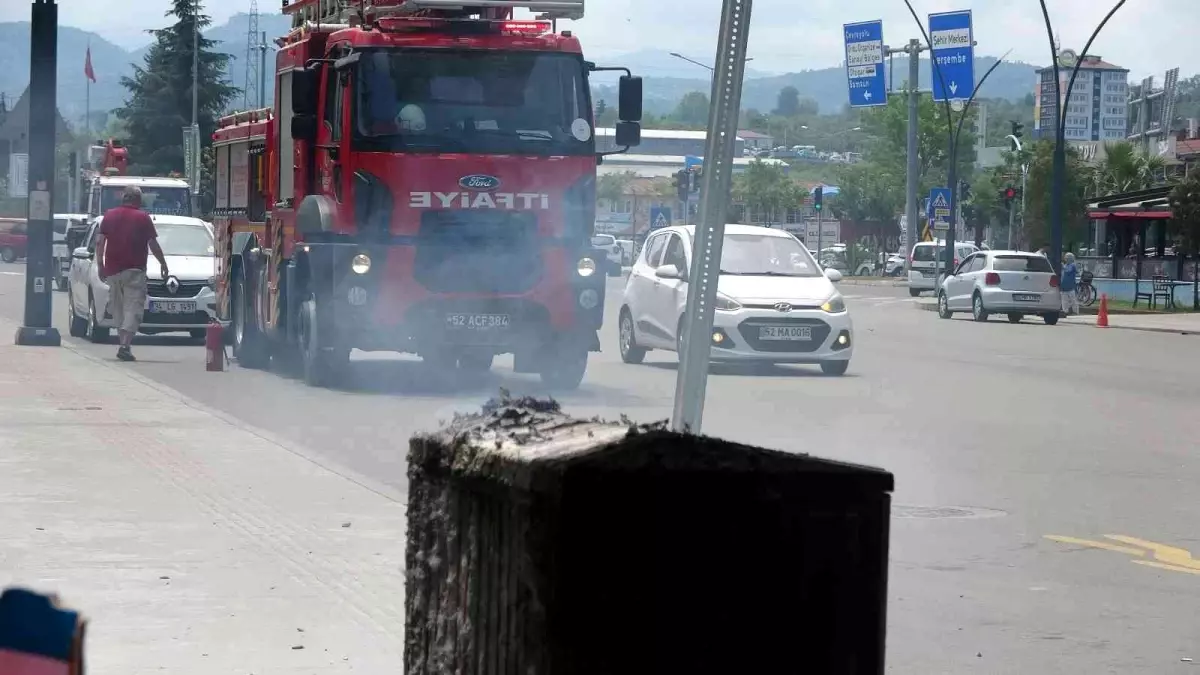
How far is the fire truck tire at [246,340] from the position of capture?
2056cm

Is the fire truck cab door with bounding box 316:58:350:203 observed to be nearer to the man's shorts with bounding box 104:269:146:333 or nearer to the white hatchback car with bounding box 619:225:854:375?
the man's shorts with bounding box 104:269:146:333

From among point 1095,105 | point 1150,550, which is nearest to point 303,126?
point 1150,550

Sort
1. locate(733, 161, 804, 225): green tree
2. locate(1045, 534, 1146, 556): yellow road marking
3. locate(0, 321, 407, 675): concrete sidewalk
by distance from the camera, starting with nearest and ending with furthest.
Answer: locate(0, 321, 407, 675): concrete sidewalk, locate(1045, 534, 1146, 556): yellow road marking, locate(733, 161, 804, 225): green tree

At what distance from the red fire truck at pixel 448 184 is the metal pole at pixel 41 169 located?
5.02 meters

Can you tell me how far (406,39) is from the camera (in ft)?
56.0

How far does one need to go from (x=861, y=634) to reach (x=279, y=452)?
927 cm

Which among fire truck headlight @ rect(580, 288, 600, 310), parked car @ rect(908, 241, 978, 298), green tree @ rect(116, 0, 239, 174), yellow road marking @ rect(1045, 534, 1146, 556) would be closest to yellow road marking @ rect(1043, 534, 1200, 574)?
yellow road marking @ rect(1045, 534, 1146, 556)

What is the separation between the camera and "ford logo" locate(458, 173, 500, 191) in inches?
676

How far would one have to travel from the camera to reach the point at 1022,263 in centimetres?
3909

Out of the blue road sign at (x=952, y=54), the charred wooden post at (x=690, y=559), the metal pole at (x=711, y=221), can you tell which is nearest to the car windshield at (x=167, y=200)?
the metal pole at (x=711, y=221)

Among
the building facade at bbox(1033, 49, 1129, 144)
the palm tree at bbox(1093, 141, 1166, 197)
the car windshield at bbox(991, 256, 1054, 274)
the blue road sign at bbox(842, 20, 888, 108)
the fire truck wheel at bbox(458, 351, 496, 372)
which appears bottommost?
the fire truck wheel at bbox(458, 351, 496, 372)

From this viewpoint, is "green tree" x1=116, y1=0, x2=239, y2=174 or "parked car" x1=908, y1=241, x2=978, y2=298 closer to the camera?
"parked car" x1=908, y1=241, x2=978, y2=298

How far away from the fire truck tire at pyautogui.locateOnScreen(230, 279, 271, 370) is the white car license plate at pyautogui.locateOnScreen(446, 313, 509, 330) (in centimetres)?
351

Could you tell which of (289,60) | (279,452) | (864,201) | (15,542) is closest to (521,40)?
(289,60)
